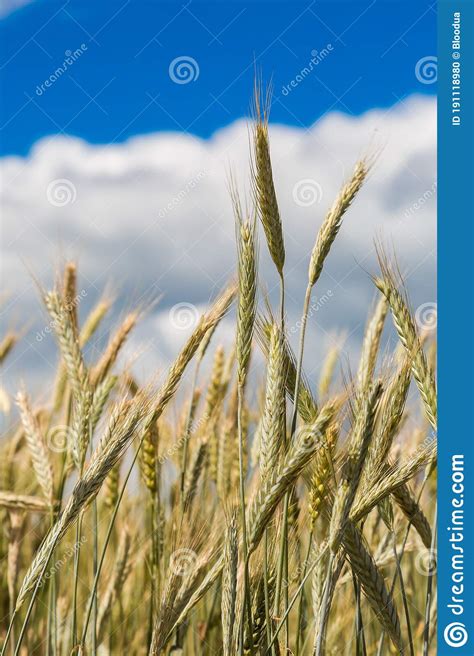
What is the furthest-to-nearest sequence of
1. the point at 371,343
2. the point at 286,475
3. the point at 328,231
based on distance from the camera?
the point at 371,343 < the point at 328,231 < the point at 286,475

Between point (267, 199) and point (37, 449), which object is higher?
point (267, 199)

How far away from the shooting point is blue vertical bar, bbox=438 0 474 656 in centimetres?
193

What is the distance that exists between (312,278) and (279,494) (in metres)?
0.54

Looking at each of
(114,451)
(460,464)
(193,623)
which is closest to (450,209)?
(460,464)

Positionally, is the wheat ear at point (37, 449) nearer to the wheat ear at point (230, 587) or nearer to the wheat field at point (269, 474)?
the wheat field at point (269, 474)

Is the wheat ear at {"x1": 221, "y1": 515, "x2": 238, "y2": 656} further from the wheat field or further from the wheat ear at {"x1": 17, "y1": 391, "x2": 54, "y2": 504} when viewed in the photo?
the wheat ear at {"x1": 17, "y1": 391, "x2": 54, "y2": 504}

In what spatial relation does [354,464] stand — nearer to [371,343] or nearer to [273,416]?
[273,416]

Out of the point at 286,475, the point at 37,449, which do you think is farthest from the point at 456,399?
the point at 37,449

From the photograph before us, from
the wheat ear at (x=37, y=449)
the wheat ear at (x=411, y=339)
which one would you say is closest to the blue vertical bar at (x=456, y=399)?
the wheat ear at (x=411, y=339)

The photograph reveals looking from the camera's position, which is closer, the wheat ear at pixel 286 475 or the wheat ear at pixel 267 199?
the wheat ear at pixel 286 475

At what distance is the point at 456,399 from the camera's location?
193 cm

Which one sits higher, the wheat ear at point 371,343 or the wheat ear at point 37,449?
the wheat ear at point 371,343

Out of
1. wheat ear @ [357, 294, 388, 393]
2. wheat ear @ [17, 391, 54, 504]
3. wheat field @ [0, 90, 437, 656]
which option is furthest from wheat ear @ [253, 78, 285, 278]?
wheat ear @ [17, 391, 54, 504]

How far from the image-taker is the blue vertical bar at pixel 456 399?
1.93 meters
